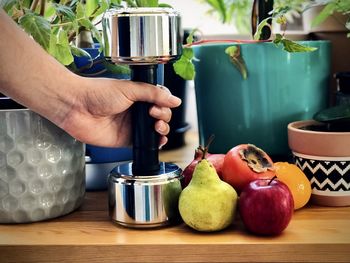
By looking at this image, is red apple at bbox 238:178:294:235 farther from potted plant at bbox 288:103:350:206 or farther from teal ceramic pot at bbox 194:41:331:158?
teal ceramic pot at bbox 194:41:331:158

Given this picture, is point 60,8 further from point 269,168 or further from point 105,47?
point 269,168

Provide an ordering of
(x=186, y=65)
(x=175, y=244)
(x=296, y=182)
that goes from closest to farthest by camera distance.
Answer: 1. (x=175, y=244)
2. (x=296, y=182)
3. (x=186, y=65)

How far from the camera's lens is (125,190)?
712 mm

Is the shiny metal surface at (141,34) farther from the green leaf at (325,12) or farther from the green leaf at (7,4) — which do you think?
the green leaf at (325,12)

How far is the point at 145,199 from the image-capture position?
0.70m

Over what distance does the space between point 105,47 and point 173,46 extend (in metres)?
0.09

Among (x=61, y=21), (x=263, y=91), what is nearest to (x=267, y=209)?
(x=263, y=91)

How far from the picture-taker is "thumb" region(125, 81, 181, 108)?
2.35 feet

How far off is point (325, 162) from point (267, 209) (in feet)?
0.52

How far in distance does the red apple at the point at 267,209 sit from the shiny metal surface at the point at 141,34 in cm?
20

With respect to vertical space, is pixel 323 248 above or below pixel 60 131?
below

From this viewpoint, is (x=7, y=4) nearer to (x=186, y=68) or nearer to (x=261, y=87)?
(x=186, y=68)

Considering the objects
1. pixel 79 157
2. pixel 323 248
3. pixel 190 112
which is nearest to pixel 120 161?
pixel 79 157

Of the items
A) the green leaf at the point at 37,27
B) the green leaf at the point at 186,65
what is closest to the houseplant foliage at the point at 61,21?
the green leaf at the point at 37,27
